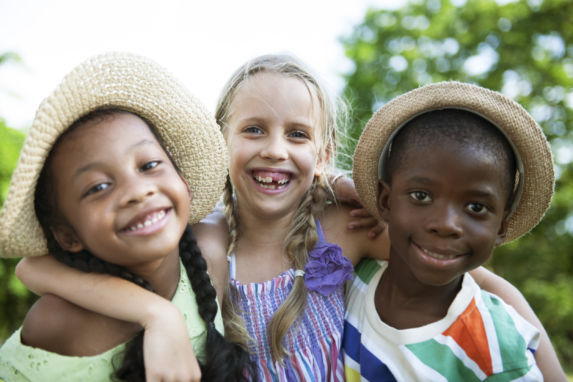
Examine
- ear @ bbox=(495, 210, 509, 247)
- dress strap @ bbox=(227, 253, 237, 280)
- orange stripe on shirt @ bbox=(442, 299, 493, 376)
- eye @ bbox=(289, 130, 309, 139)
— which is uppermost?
eye @ bbox=(289, 130, 309, 139)

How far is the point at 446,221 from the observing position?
5.53 ft

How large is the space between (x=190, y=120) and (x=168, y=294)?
0.76 metres

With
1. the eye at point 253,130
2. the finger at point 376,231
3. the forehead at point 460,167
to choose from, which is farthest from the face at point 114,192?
the finger at point 376,231

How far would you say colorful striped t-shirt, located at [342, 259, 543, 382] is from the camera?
1732 millimetres

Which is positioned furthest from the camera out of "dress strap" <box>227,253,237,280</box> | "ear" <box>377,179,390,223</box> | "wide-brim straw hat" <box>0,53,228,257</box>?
"dress strap" <box>227,253,237,280</box>

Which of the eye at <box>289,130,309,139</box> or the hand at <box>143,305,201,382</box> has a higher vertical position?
the eye at <box>289,130,309,139</box>

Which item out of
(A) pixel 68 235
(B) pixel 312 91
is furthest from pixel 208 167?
(B) pixel 312 91

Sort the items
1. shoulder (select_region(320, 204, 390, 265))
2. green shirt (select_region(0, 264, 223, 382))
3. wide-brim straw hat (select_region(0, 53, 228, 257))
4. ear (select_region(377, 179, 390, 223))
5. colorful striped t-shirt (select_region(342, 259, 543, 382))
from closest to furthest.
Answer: wide-brim straw hat (select_region(0, 53, 228, 257)), green shirt (select_region(0, 264, 223, 382)), colorful striped t-shirt (select_region(342, 259, 543, 382)), ear (select_region(377, 179, 390, 223)), shoulder (select_region(320, 204, 390, 265))

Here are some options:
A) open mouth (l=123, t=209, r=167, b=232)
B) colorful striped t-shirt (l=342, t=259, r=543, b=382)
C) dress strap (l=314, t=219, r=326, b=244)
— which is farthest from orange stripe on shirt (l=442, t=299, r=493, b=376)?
open mouth (l=123, t=209, r=167, b=232)

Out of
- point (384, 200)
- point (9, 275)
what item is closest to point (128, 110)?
point (384, 200)

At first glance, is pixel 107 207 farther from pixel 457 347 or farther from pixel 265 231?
pixel 457 347

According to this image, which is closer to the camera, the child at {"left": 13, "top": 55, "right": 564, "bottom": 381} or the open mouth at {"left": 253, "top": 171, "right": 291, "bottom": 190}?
the child at {"left": 13, "top": 55, "right": 564, "bottom": 381}

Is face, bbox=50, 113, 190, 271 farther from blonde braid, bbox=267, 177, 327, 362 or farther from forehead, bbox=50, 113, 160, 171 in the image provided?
blonde braid, bbox=267, 177, 327, 362

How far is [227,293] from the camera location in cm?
219
